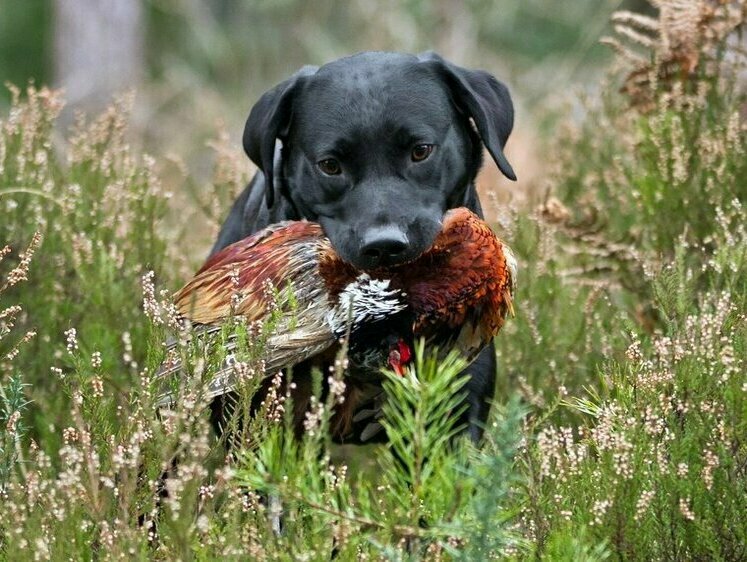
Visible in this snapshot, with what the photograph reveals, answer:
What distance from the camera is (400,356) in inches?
132

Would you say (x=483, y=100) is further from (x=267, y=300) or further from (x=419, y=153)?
(x=267, y=300)

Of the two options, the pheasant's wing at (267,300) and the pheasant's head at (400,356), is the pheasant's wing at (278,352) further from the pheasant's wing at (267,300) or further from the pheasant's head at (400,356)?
the pheasant's head at (400,356)

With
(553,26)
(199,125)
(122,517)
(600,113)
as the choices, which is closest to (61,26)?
(199,125)

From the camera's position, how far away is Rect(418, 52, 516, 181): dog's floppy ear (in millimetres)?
4266

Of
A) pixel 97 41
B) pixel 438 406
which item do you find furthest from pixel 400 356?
pixel 97 41

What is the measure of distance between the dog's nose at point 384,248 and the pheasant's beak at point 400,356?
30 centimetres

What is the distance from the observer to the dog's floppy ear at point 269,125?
4.39 metres

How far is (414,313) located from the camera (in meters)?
3.35

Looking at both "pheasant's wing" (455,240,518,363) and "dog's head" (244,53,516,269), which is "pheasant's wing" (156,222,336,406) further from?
"pheasant's wing" (455,240,518,363)

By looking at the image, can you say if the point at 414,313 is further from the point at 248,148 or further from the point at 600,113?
the point at 600,113

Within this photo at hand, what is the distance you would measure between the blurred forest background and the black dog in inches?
164

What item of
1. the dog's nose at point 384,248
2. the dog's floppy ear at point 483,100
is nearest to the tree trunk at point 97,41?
the dog's floppy ear at point 483,100

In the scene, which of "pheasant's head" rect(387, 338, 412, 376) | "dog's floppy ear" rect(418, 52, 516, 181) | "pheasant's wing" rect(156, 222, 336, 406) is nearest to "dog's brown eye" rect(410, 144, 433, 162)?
"dog's floppy ear" rect(418, 52, 516, 181)

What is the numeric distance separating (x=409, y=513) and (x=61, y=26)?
13552 mm
